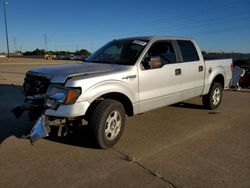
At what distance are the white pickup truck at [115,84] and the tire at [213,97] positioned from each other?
17.2 inches

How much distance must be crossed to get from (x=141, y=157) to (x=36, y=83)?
6.72 feet

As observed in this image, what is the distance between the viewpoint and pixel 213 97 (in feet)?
25.8

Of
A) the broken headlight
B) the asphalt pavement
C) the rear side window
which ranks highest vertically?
the rear side window

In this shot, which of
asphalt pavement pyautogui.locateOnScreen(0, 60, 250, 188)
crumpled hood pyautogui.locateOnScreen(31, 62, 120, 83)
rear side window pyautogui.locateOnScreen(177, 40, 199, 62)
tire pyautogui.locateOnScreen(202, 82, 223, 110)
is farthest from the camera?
tire pyautogui.locateOnScreen(202, 82, 223, 110)

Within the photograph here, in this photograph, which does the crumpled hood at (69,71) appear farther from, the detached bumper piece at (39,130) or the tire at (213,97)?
the tire at (213,97)

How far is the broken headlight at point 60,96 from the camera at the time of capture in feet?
14.4

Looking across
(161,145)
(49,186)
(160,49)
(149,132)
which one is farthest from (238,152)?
(49,186)

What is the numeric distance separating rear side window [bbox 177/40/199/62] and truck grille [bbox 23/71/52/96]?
10.6 ft

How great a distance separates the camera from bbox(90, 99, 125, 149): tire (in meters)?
4.63

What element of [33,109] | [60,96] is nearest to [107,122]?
[60,96]

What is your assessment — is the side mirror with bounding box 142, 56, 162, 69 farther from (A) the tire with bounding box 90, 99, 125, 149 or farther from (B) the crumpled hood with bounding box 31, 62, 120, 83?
(A) the tire with bounding box 90, 99, 125, 149

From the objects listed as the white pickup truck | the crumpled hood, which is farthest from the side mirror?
the crumpled hood

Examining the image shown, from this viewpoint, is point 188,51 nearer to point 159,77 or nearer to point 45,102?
point 159,77

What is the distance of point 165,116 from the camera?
7.12 metres
